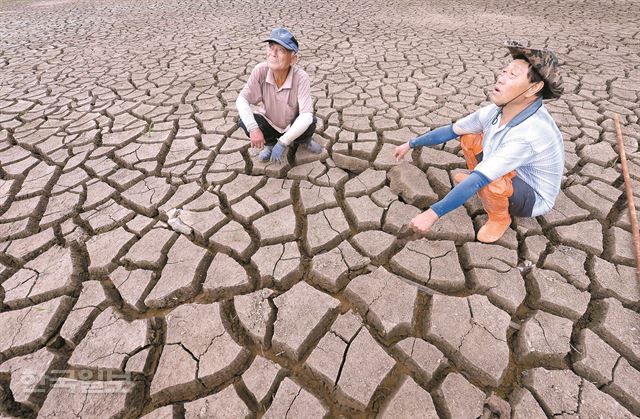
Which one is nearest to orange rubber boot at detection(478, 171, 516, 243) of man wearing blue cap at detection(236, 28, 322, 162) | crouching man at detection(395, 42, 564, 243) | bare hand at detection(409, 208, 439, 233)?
crouching man at detection(395, 42, 564, 243)

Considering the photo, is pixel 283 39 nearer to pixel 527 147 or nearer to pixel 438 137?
pixel 438 137

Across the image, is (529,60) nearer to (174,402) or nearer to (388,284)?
(388,284)

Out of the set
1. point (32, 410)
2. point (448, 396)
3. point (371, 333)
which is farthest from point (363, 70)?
point (32, 410)

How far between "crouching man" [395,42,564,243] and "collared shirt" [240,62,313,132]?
0.96m

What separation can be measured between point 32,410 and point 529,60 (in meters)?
2.50

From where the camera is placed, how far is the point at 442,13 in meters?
7.12

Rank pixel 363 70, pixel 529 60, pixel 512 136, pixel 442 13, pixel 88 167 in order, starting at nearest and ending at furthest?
pixel 529 60, pixel 512 136, pixel 88 167, pixel 363 70, pixel 442 13

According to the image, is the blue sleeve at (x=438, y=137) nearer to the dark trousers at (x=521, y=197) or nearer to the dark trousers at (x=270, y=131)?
the dark trousers at (x=521, y=197)

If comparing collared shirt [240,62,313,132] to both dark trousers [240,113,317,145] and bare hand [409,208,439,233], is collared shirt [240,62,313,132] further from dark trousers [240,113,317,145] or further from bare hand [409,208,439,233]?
bare hand [409,208,439,233]

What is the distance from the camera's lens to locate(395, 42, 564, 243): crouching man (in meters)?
1.52

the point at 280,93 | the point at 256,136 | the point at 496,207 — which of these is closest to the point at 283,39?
the point at 280,93

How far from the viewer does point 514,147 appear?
1586mm

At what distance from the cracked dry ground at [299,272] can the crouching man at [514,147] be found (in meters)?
0.20

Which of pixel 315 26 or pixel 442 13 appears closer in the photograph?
pixel 315 26
